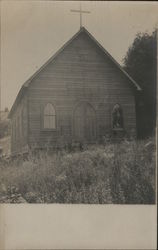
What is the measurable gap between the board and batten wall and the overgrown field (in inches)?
6.2

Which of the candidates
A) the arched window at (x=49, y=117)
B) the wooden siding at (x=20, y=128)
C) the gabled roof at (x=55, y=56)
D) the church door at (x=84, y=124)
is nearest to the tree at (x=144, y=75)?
the gabled roof at (x=55, y=56)

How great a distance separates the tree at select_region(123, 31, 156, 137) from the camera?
103 inches

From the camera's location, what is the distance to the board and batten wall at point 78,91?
2785mm

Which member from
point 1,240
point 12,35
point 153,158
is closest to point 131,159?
point 153,158

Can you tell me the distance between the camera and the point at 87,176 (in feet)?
8.89

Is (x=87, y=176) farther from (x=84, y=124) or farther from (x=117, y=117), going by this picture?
(x=117, y=117)

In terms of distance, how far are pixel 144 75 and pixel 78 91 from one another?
50 centimetres

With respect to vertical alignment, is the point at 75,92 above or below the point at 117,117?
above

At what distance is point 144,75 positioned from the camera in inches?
106

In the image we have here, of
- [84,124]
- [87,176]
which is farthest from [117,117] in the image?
[87,176]

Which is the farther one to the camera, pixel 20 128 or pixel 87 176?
pixel 20 128

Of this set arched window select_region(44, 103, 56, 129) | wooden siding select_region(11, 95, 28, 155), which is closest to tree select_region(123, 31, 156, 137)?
arched window select_region(44, 103, 56, 129)

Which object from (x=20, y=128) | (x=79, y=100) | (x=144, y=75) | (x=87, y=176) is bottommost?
(x=87, y=176)

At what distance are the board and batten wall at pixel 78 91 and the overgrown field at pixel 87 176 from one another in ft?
0.52
